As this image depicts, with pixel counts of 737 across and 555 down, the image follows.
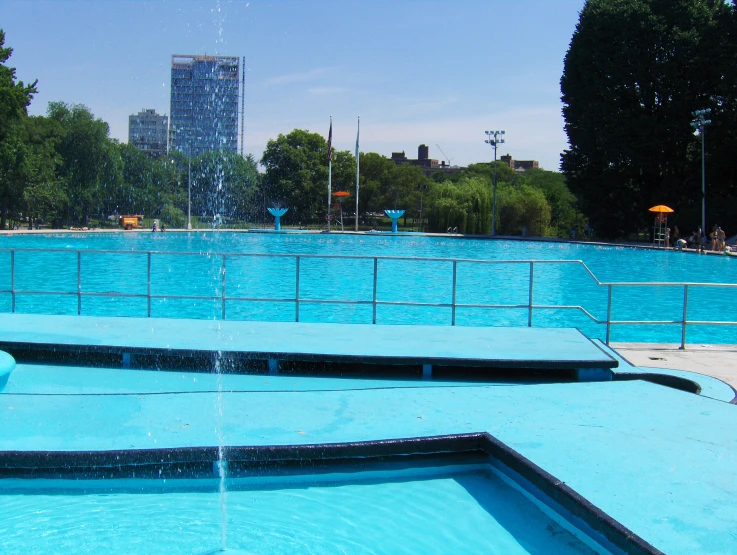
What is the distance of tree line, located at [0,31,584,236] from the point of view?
49.9m

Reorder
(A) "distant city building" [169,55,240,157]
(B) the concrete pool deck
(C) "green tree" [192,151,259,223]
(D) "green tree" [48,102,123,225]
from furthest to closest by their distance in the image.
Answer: (C) "green tree" [192,151,259,223], (A) "distant city building" [169,55,240,157], (D) "green tree" [48,102,123,225], (B) the concrete pool deck

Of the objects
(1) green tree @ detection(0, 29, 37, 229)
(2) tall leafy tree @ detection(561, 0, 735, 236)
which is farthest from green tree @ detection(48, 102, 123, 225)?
(2) tall leafy tree @ detection(561, 0, 735, 236)

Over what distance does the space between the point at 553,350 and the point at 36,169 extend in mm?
49132

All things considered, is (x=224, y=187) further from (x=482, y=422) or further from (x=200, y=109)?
(x=482, y=422)

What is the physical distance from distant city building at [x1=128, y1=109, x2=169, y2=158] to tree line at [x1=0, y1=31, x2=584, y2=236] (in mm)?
55932

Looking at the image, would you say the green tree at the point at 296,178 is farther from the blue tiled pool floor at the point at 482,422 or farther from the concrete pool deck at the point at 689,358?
the blue tiled pool floor at the point at 482,422

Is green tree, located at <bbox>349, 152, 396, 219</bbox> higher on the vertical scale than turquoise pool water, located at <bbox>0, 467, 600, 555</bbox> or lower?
higher

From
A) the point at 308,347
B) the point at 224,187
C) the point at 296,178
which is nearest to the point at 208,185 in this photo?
the point at 224,187

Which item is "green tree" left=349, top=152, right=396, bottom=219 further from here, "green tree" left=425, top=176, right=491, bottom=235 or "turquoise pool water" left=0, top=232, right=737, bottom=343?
"turquoise pool water" left=0, top=232, right=737, bottom=343

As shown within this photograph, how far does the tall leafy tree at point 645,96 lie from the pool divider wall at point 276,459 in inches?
1612

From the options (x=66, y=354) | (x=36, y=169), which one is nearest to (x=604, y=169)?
(x=36, y=169)

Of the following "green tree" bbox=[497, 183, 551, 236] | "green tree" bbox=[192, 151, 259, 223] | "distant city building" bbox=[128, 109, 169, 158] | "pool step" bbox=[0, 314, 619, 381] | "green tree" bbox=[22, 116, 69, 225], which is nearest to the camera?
"pool step" bbox=[0, 314, 619, 381]

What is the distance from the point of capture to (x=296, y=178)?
69.6 m

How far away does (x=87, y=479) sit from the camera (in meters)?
4.74
